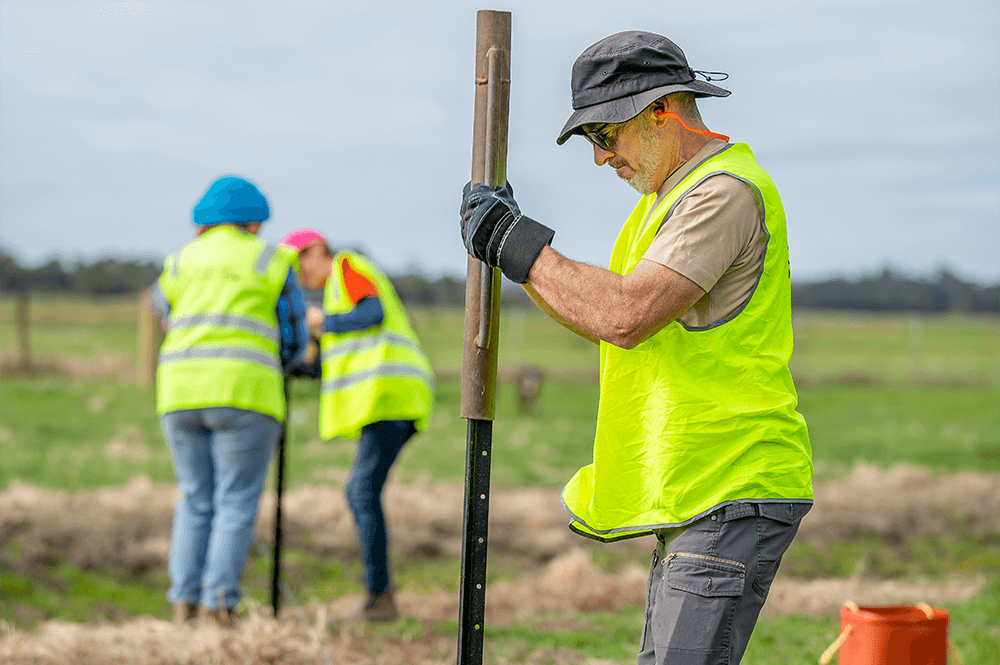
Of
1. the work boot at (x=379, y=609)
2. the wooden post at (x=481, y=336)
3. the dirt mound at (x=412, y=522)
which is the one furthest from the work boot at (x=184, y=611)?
the wooden post at (x=481, y=336)

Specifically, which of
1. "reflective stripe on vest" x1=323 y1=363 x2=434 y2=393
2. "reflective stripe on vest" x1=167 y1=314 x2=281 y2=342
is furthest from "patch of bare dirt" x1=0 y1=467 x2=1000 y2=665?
"reflective stripe on vest" x1=167 y1=314 x2=281 y2=342

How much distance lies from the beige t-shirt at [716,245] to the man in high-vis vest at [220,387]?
298 cm

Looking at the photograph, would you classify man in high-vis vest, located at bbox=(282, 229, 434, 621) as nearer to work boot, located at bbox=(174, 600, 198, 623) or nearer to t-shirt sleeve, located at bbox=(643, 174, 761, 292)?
work boot, located at bbox=(174, 600, 198, 623)

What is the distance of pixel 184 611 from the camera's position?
478cm

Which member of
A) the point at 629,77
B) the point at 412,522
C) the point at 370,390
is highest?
the point at 629,77

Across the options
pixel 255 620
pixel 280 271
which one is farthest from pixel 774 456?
pixel 280 271

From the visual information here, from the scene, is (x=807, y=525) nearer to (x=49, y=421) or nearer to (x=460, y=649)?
(x=460, y=649)

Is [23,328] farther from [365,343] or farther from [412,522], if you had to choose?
[365,343]

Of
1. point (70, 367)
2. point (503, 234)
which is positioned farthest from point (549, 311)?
point (70, 367)

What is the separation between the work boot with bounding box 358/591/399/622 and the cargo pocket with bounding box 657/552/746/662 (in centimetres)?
326

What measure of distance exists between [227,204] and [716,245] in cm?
331

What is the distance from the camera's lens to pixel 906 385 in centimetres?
2309

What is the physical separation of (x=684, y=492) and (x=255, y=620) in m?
2.66

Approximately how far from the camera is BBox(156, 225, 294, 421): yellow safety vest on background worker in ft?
15.4
